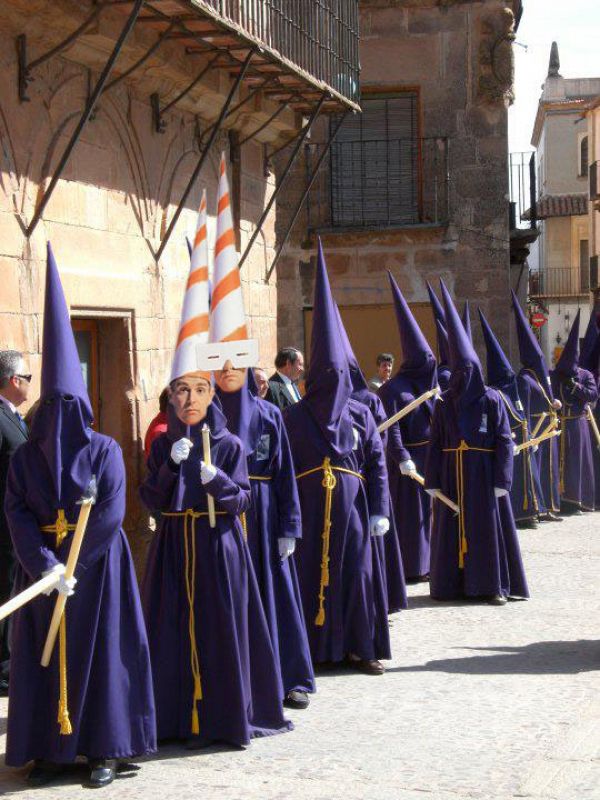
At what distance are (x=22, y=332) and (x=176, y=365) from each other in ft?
7.50

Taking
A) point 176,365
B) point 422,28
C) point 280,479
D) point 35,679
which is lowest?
point 35,679

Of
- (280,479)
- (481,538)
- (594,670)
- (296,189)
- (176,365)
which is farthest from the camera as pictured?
(296,189)

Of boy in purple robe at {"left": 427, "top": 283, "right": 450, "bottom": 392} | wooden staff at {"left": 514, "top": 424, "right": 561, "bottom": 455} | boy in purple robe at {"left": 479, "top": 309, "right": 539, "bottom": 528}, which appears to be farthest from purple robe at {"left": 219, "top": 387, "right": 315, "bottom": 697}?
boy in purple robe at {"left": 479, "top": 309, "right": 539, "bottom": 528}

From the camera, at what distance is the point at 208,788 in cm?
590

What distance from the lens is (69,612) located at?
5984 mm

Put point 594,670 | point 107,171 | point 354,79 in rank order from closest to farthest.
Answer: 1. point 594,670
2. point 107,171
3. point 354,79

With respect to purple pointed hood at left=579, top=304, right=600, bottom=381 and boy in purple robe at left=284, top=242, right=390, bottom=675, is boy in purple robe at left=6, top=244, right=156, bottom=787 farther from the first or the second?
purple pointed hood at left=579, top=304, right=600, bottom=381

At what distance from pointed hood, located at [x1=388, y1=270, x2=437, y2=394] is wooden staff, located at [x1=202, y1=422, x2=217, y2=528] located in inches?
216

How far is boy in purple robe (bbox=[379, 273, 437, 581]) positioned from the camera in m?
11.8

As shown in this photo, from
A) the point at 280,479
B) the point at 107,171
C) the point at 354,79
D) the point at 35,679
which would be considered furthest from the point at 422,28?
the point at 35,679

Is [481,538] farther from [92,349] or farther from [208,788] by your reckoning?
[208,788]

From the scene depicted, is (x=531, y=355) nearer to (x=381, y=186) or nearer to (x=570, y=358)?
(x=570, y=358)

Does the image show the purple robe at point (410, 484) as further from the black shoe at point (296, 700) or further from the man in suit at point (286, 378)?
the black shoe at point (296, 700)

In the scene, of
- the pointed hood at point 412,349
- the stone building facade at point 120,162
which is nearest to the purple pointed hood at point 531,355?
the pointed hood at point 412,349
